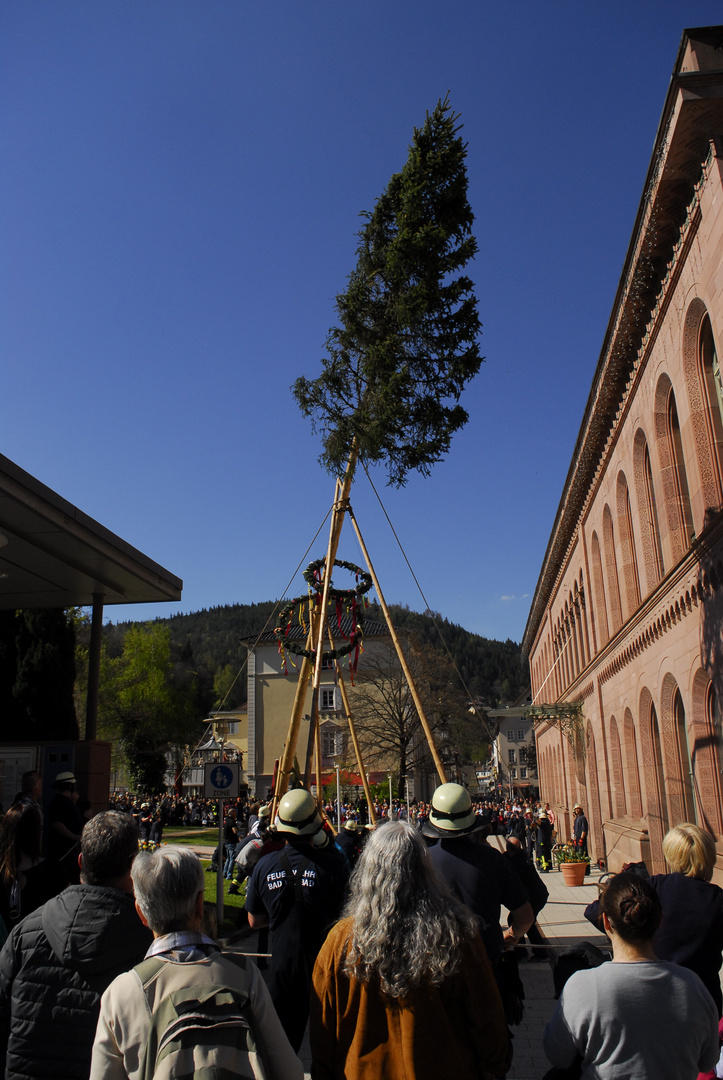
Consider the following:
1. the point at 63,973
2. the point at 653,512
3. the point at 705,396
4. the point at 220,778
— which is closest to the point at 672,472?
the point at 653,512

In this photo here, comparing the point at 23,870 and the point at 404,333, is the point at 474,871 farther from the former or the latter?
the point at 404,333

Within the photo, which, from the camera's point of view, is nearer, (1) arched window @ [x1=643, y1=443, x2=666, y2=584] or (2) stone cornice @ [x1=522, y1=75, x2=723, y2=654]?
(2) stone cornice @ [x1=522, y1=75, x2=723, y2=654]

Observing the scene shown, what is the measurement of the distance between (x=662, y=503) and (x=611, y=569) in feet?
21.7

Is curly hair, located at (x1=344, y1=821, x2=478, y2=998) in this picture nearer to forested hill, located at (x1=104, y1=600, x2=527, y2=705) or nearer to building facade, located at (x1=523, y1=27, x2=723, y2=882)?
building facade, located at (x1=523, y1=27, x2=723, y2=882)

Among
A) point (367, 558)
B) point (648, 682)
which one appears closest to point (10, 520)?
point (367, 558)

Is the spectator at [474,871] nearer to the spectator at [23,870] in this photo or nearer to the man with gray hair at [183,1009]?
the man with gray hair at [183,1009]

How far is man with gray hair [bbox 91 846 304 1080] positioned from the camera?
2.30m

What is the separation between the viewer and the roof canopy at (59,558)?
10.8 meters

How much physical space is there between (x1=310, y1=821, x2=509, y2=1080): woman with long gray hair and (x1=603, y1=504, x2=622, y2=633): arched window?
62.5 feet

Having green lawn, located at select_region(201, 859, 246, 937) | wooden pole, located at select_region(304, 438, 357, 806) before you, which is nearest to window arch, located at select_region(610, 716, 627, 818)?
green lawn, located at select_region(201, 859, 246, 937)

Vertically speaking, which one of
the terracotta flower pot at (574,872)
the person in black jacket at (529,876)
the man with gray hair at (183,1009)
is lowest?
the terracotta flower pot at (574,872)

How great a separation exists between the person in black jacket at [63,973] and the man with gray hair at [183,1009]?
45 centimetres

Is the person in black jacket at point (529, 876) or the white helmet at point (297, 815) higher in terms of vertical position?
the white helmet at point (297, 815)

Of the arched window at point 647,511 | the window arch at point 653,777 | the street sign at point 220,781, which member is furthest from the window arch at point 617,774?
the street sign at point 220,781
